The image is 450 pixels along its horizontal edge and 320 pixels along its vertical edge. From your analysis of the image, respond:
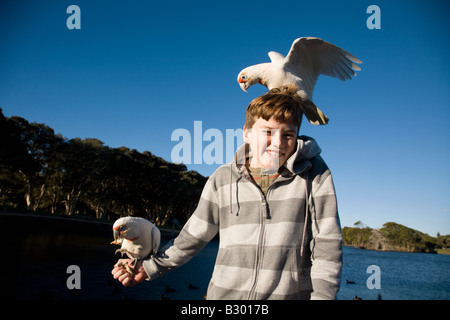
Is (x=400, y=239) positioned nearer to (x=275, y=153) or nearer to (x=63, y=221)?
(x=63, y=221)

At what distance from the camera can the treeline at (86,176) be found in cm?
2534

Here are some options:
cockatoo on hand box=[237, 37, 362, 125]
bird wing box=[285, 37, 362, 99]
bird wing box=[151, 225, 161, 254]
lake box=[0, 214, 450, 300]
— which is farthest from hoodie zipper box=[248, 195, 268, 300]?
lake box=[0, 214, 450, 300]

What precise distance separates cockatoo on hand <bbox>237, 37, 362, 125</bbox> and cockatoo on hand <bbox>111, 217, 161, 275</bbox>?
2.64 metres

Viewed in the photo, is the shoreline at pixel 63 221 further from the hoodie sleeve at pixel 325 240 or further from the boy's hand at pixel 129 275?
the hoodie sleeve at pixel 325 240

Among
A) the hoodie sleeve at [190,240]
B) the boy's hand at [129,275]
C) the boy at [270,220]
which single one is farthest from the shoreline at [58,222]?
the boy at [270,220]

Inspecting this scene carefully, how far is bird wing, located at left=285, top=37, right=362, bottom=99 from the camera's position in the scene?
4.06 meters

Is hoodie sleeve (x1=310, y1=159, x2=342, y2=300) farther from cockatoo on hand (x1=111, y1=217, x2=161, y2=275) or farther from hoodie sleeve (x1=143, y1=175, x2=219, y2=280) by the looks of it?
cockatoo on hand (x1=111, y1=217, x2=161, y2=275)

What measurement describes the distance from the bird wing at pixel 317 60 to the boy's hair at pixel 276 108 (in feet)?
8.45

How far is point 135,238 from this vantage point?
1544 millimetres

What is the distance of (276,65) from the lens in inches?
146

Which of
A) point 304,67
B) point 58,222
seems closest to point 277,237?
point 304,67

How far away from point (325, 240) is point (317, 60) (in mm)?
3807
